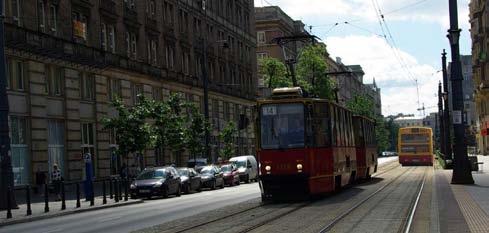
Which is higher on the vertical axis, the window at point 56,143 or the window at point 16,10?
the window at point 16,10

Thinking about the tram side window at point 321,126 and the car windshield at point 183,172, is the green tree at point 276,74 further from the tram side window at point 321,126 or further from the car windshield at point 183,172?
the tram side window at point 321,126

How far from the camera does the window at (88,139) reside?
142 feet

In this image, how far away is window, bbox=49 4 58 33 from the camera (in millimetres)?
40478

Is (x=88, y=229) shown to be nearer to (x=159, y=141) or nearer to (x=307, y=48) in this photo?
(x=159, y=141)

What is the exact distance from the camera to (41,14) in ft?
130

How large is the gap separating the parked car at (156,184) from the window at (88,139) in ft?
27.9

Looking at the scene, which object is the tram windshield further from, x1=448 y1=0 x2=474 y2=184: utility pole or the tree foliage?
the tree foliage

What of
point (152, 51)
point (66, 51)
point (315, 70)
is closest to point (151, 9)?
point (152, 51)

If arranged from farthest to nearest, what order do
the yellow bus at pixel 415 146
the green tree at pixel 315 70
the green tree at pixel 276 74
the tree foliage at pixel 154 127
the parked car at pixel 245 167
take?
the green tree at pixel 315 70 < the green tree at pixel 276 74 < the yellow bus at pixel 415 146 < the parked car at pixel 245 167 < the tree foliage at pixel 154 127

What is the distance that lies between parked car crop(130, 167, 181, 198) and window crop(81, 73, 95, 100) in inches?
383

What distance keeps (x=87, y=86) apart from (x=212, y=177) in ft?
30.4

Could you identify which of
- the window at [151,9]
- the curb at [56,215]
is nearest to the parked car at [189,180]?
the curb at [56,215]

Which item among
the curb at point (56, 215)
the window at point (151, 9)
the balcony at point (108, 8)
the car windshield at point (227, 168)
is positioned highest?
the window at point (151, 9)

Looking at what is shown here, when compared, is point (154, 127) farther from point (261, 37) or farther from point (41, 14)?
point (261, 37)
